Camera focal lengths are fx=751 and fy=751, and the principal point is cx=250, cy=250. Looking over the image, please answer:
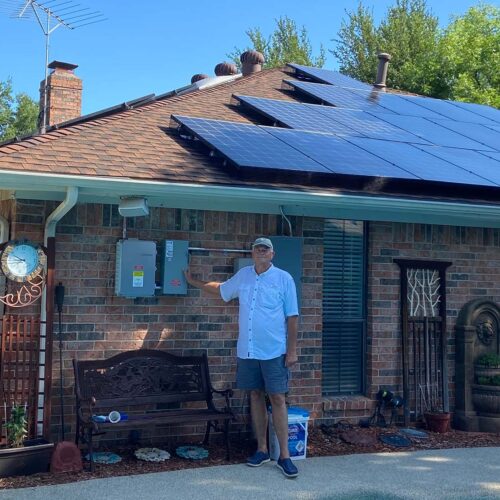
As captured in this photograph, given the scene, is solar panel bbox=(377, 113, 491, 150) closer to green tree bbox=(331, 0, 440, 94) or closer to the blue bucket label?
Result: the blue bucket label

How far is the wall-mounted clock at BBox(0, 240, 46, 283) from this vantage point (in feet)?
19.7

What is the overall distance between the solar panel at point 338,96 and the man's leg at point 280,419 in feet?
15.8

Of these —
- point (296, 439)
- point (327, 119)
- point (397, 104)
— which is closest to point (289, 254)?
point (296, 439)

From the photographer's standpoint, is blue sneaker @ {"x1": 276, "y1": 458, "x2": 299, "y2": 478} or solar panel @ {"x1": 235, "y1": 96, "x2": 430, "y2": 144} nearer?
blue sneaker @ {"x1": 276, "y1": 458, "x2": 299, "y2": 478}

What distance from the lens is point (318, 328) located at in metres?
7.57

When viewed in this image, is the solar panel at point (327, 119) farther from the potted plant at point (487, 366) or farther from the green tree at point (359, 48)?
the green tree at point (359, 48)

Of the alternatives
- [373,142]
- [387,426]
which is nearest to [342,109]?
[373,142]

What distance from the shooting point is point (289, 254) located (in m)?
7.28

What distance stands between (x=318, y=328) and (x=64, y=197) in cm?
284

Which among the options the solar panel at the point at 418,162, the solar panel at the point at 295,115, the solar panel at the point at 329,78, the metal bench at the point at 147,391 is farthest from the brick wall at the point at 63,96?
the metal bench at the point at 147,391

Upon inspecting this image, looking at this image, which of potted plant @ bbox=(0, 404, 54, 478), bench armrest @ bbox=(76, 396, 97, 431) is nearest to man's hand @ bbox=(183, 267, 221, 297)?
bench armrest @ bbox=(76, 396, 97, 431)

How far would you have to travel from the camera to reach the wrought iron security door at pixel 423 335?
26.1ft

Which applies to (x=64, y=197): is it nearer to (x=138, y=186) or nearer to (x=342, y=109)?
(x=138, y=186)

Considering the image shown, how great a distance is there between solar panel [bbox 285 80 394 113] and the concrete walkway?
493 centimetres
